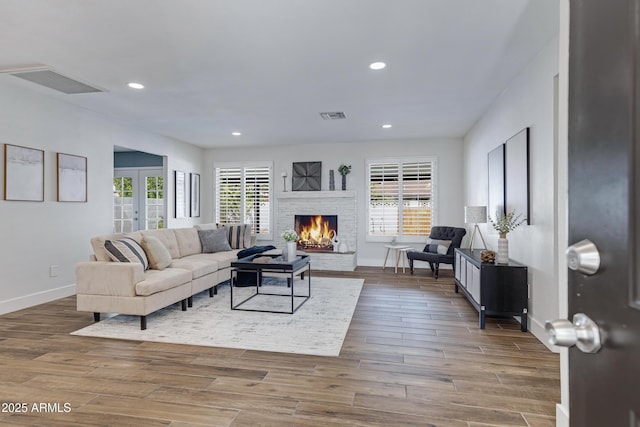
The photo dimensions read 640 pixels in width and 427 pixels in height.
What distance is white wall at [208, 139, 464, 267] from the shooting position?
7273 millimetres

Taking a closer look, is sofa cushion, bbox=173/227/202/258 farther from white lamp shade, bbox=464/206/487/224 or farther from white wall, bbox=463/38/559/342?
white wall, bbox=463/38/559/342

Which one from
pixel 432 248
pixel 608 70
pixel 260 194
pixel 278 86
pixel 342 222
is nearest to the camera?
pixel 608 70

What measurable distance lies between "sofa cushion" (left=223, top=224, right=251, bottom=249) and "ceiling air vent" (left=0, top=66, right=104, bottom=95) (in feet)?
9.74

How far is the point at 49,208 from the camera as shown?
470 cm

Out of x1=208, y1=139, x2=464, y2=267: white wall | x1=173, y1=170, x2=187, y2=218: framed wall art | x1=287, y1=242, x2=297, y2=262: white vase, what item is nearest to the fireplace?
x1=208, y1=139, x2=464, y2=267: white wall

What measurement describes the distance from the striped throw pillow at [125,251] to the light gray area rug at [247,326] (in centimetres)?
67

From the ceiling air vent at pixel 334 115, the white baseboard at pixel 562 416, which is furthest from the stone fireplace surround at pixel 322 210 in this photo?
the white baseboard at pixel 562 416

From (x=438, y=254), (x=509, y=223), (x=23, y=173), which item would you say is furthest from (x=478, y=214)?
(x=23, y=173)

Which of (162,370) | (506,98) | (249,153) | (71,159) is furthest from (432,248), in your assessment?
(71,159)

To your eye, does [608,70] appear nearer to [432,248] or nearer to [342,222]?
[432,248]

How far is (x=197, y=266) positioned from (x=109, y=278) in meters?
1.07

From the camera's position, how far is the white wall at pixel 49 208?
4.23 meters

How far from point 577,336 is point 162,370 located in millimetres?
2822

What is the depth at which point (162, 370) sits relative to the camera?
2.70 meters
